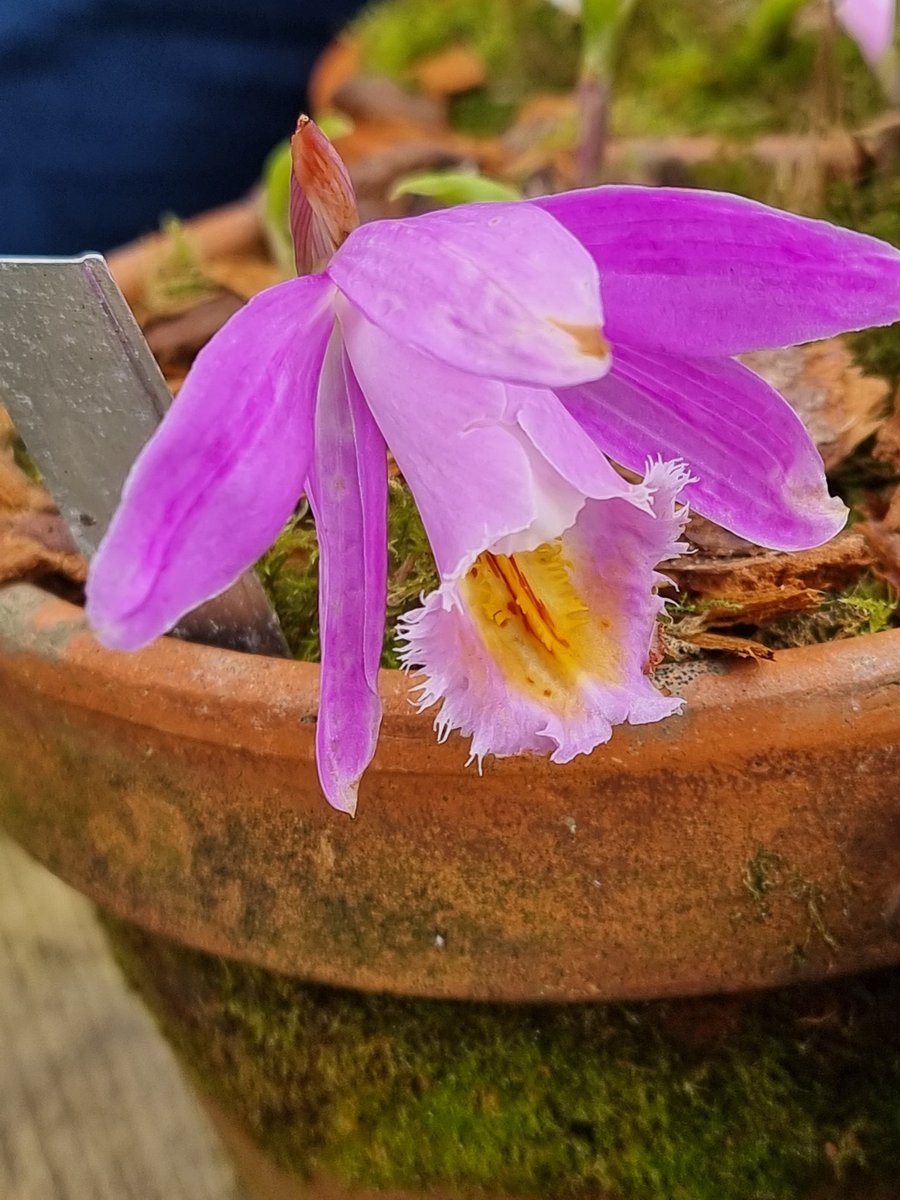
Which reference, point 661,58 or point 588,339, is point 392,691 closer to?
point 588,339

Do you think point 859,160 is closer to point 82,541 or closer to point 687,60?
point 687,60

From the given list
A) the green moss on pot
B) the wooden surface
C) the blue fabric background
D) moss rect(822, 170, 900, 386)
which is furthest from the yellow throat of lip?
the blue fabric background

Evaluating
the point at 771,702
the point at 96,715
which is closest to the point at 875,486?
the point at 771,702

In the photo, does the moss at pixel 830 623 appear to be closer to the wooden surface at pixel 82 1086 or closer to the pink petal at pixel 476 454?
the pink petal at pixel 476 454

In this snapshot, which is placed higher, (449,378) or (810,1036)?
(449,378)

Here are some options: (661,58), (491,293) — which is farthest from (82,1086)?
(661,58)

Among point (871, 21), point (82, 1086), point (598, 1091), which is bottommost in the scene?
point (82, 1086)

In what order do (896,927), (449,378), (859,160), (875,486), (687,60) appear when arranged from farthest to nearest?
(687,60)
(859,160)
(875,486)
(896,927)
(449,378)
